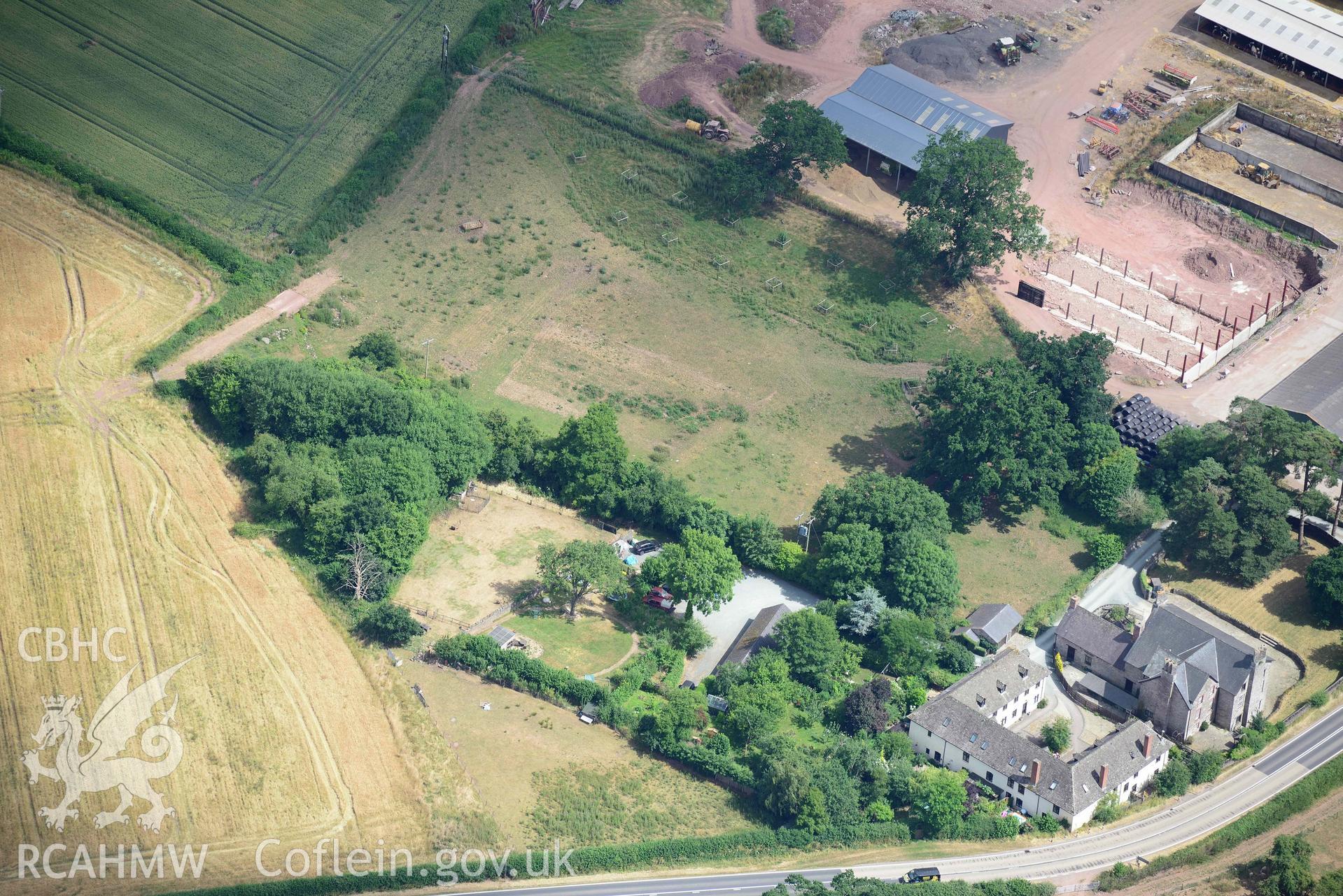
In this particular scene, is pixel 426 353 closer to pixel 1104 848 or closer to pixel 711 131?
pixel 711 131

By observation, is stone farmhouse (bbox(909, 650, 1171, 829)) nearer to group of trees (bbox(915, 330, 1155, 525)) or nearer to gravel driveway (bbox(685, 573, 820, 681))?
gravel driveway (bbox(685, 573, 820, 681))

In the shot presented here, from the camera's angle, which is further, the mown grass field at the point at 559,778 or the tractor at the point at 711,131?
the tractor at the point at 711,131

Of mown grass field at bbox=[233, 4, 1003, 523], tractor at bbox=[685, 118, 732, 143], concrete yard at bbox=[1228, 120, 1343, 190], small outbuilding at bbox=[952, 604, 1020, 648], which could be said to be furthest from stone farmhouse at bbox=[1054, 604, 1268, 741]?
tractor at bbox=[685, 118, 732, 143]

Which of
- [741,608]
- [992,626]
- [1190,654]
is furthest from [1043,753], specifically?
[741,608]

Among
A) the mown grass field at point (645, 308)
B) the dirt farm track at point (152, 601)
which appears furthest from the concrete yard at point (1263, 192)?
the dirt farm track at point (152, 601)

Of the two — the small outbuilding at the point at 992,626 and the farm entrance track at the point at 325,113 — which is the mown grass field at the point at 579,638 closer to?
the small outbuilding at the point at 992,626
